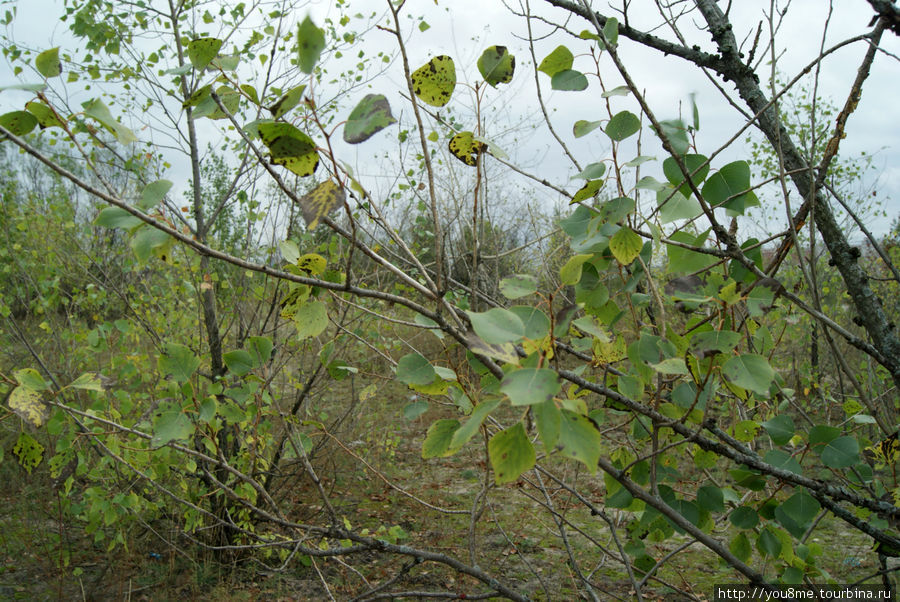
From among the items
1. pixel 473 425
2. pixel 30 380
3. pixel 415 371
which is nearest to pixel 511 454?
pixel 473 425

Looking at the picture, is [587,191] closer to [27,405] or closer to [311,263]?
[311,263]

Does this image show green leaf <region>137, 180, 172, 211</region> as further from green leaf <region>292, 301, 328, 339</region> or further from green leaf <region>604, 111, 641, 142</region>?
green leaf <region>604, 111, 641, 142</region>

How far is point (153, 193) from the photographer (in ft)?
2.19

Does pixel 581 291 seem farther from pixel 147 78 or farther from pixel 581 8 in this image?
pixel 147 78

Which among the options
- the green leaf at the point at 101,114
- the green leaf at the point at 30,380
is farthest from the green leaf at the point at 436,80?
the green leaf at the point at 30,380

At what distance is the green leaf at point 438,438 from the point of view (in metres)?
0.73

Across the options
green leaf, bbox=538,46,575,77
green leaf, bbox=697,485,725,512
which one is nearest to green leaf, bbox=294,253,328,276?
green leaf, bbox=538,46,575,77

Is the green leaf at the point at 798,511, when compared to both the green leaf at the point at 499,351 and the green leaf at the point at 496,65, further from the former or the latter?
the green leaf at the point at 496,65

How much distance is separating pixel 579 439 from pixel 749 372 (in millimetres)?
332

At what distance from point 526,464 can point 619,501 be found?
1.55 feet

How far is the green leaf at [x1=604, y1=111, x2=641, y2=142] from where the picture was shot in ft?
2.73

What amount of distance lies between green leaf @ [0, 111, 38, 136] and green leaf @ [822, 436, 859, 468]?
46.1 inches

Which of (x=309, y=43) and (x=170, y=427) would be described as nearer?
(x=309, y=43)

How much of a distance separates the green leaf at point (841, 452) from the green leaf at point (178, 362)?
1014mm
